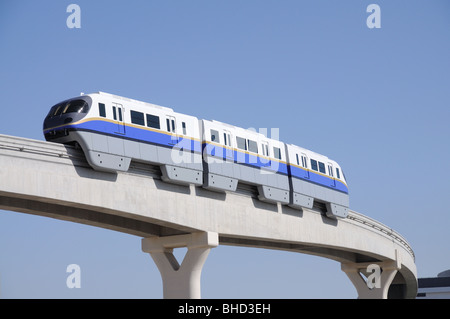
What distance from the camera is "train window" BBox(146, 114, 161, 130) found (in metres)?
33.1

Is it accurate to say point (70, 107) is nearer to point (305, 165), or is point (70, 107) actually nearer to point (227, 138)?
point (227, 138)

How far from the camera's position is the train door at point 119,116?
1241 inches

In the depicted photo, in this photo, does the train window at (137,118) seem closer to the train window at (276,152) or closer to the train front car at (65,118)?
the train front car at (65,118)

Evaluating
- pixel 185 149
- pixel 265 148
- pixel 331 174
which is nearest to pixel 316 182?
pixel 331 174

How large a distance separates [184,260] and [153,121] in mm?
7902

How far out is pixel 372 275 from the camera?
5916 centimetres

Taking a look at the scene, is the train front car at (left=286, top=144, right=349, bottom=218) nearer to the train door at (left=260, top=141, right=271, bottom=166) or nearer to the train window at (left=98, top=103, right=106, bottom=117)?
the train door at (left=260, top=141, right=271, bottom=166)

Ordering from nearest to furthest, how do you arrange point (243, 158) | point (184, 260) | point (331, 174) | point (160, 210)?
point (160, 210), point (184, 260), point (243, 158), point (331, 174)
